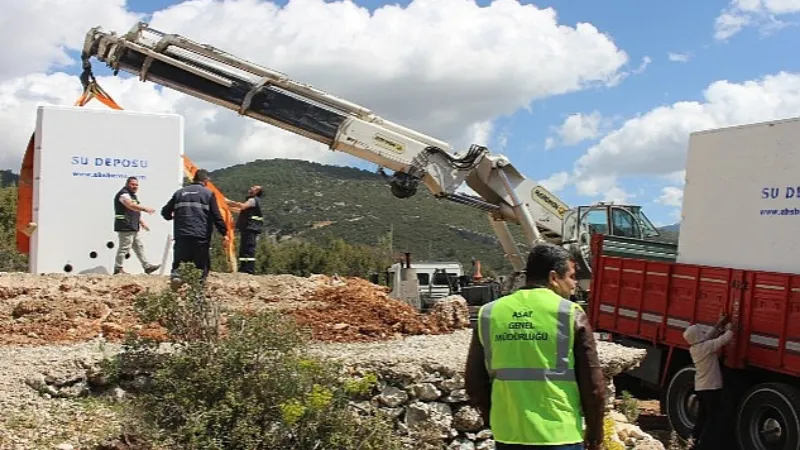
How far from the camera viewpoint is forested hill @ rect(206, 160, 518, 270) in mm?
64688

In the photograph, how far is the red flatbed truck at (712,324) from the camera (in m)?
8.84

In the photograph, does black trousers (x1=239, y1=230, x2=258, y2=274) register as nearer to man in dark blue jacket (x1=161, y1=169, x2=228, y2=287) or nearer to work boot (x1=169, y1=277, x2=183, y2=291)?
man in dark blue jacket (x1=161, y1=169, x2=228, y2=287)

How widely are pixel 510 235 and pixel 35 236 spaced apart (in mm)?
8165

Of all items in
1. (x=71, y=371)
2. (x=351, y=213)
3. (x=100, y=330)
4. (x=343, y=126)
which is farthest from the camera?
(x=351, y=213)

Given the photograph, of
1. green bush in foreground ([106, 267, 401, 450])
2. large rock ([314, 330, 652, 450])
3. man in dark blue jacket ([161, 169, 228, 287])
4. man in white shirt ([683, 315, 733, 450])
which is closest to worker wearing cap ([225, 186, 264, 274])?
man in dark blue jacket ([161, 169, 228, 287])

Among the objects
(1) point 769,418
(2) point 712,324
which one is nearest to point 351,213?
Result: (2) point 712,324

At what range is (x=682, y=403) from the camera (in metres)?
10.4

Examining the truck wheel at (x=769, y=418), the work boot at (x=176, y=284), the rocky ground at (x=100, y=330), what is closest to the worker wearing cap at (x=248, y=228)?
the rocky ground at (x=100, y=330)

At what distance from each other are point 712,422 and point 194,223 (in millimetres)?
5855

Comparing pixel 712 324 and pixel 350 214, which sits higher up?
pixel 712 324

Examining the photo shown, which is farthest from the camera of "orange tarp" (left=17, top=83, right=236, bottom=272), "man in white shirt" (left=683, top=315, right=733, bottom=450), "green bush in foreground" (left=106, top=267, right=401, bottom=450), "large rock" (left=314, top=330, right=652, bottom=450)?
"orange tarp" (left=17, top=83, right=236, bottom=272)

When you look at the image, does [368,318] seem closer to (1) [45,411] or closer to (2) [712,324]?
(1) [45,411]

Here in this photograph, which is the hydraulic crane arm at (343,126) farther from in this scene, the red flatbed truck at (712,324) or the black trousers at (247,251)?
the red flatbed truck at (712,324)

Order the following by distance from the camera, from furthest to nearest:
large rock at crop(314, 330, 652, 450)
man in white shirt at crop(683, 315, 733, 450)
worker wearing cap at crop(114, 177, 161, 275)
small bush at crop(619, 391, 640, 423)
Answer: worker wearing cap at crop(114, 177, 161, 275) < man in white shirt at crop(683, 315, 733, 450) < small bush at crop(619, 391, 640, 423) < large rock at crop(314, 330, 652, 450)
